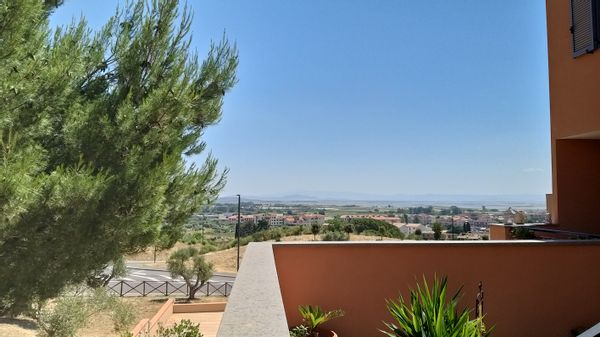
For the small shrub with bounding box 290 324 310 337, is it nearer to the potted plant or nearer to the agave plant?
the potted plant

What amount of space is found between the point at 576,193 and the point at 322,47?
557 inches

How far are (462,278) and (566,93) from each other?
12.2ft

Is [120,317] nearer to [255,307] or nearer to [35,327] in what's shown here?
[35,327]

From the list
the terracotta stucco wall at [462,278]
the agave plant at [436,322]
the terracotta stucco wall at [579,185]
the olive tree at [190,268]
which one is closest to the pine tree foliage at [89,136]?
the terracotta stucco wall at [462,278]

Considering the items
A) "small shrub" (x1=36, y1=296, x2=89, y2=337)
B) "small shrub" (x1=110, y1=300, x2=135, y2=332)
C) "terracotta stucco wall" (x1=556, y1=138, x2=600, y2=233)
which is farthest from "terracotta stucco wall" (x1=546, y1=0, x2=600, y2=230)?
"small shrub" (x1=110, y1=300, x2=135, y2=332)

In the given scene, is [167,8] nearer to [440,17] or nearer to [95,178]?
[95,178]

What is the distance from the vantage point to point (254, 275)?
2.88 metres

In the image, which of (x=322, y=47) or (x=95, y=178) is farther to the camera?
(x=322, y=47)

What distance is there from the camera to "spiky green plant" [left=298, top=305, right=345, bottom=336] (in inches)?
171

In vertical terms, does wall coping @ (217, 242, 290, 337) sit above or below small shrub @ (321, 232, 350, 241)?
above

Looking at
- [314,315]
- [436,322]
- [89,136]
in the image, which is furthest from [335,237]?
[436,322]

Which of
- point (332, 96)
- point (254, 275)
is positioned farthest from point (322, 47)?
point (254, 275)

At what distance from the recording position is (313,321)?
171 inches

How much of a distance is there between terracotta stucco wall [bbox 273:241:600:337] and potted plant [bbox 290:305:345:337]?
11cm
